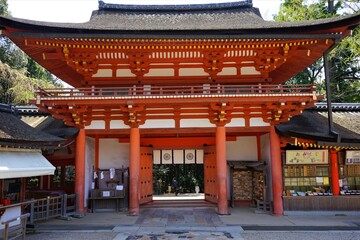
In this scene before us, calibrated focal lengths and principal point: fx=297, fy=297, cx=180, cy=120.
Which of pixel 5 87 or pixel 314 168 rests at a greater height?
pixel 5 87

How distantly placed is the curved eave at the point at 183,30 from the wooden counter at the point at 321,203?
613cm

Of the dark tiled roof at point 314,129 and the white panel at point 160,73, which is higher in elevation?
the white panel at point 160,73

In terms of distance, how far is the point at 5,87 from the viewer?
2178cm

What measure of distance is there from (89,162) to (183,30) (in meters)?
6.79

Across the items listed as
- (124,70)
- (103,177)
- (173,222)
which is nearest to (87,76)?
(124,70)

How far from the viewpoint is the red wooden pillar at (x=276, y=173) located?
11280 millimetres

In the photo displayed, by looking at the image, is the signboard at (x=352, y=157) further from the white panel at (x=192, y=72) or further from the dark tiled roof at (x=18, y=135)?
the dark tiled roof at (x=18, y=135)

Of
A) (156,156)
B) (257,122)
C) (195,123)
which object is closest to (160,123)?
(195,123)

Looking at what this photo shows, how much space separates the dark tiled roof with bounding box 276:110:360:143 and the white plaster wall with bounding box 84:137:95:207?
7826 millimetres

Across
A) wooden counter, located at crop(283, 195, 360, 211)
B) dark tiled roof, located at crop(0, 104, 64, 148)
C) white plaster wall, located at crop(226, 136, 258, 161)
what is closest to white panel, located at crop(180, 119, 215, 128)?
white plaster wall, located at crop(226, 136, 258, 161)

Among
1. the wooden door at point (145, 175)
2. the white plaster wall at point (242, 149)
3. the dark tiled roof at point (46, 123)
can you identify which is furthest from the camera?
the white plaster wall at point (242, 149)

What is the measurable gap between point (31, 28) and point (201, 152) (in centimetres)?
970

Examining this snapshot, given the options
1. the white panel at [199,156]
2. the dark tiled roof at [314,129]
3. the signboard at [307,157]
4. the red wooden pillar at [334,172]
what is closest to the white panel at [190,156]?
the white panel at [199,156]

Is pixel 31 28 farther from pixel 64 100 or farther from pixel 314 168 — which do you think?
pixel 314 168
